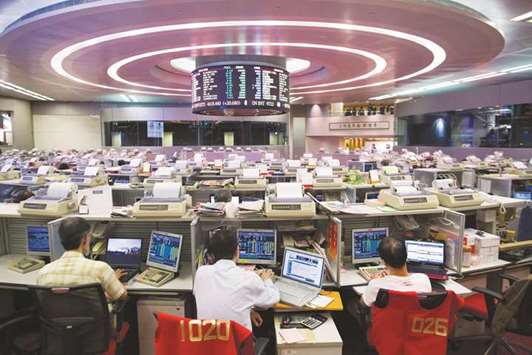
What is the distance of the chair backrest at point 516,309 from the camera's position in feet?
7.85

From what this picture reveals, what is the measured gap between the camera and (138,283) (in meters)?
2.68

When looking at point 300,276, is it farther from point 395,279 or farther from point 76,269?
point 76,269

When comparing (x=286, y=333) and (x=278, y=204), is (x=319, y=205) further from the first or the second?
(x=286, y=333)

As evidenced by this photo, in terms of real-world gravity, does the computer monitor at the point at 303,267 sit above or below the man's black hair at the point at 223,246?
below

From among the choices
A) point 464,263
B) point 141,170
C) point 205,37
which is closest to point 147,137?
point 141,170

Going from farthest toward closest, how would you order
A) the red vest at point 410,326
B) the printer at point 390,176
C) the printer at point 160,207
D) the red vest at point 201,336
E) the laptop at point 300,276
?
the printer at point 390,176, the printer at point 160,207, the laptop at point 300,276, the red vest at point 410,326, the red vest at point 201,336

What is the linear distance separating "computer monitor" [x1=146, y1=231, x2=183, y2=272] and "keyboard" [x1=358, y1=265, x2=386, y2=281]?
4.94 feet

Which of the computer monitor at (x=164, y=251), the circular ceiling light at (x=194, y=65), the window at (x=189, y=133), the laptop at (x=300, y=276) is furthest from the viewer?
the window at (x=189, y=133)

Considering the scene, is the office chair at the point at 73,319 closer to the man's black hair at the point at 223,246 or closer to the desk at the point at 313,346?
the man's black hair at the point at 223,246

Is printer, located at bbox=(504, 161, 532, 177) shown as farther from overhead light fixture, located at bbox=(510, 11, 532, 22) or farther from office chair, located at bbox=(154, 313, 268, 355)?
office chair, located at bbox=(154, 313, 268, 355)

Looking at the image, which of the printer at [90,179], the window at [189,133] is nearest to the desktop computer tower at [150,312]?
the printer at [90,179]

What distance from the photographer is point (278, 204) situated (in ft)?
8.98

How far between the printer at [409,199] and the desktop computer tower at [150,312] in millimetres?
1942

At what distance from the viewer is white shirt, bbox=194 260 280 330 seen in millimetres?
1936
